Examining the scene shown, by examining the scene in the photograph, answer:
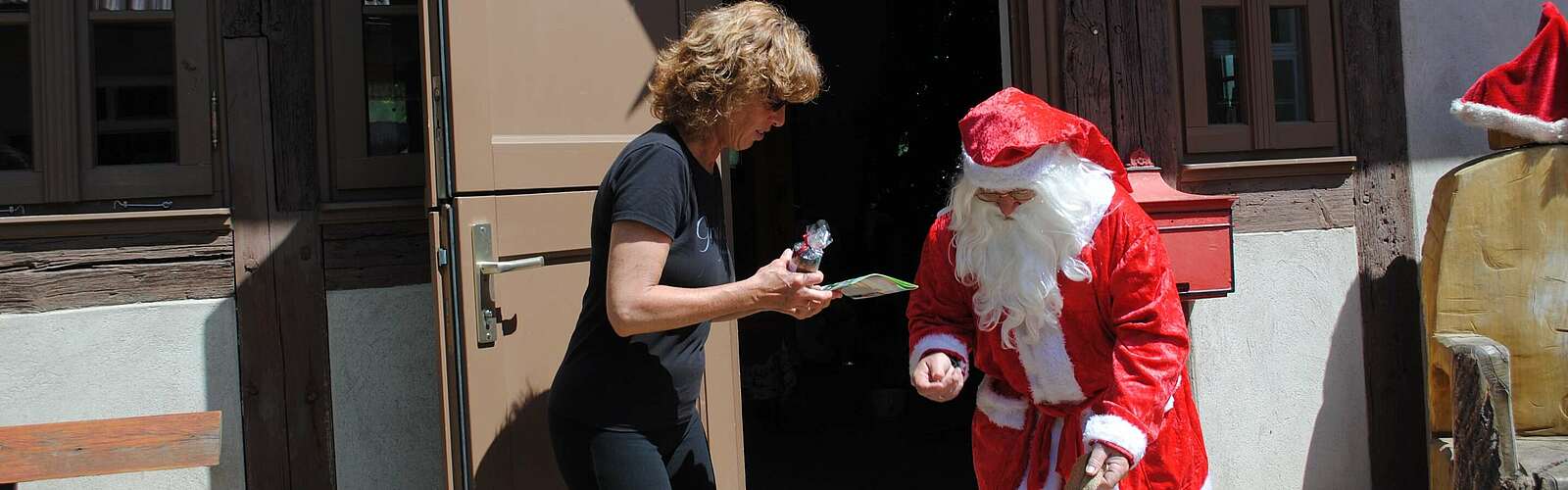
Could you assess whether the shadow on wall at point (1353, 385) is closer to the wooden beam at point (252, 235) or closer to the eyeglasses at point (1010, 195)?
the eyeglasses at point (1010, 195)

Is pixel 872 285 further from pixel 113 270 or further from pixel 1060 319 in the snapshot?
pixel 113 270

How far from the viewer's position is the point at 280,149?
3375 mm

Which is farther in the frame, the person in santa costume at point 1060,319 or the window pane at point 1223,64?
the window pane at point 1223,64

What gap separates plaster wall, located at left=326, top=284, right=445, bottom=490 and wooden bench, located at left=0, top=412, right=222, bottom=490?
0.52 metres

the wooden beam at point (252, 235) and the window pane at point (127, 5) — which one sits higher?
the window pane at point (127, 5)

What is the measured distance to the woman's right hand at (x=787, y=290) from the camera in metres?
2.13

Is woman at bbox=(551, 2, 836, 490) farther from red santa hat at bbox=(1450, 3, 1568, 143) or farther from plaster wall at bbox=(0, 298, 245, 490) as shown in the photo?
red santa hat at bbox=(1450, 3, 1568, 143)

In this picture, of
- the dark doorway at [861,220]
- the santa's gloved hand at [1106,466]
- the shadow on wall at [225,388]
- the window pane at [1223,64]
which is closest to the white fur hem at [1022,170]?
the santa's gloved hand at [1106,466]

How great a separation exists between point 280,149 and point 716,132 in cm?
173

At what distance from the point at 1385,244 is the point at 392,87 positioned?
11.6 ft

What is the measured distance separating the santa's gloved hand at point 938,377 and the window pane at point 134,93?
2314 millimetres

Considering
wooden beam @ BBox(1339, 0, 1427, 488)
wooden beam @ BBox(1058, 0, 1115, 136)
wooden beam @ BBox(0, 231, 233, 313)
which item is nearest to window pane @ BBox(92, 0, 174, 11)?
wooden beam @ BBox(0, 231, 233, 313)

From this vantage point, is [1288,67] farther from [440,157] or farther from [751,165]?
[751,165]

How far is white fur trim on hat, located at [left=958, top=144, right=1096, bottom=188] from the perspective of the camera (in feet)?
7.66
